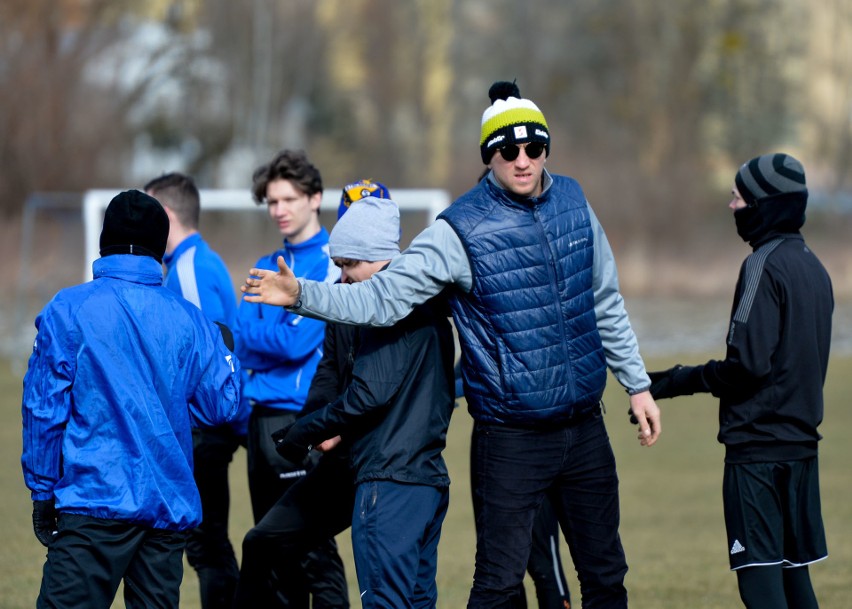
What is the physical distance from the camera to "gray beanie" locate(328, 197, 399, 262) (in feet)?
15.3

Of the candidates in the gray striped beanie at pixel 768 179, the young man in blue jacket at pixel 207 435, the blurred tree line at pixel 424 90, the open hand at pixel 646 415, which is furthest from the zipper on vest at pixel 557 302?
the blurred tree line at pixel 424 90

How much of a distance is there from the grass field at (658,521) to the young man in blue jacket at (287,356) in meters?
1.28

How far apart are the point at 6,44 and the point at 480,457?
1423 inches

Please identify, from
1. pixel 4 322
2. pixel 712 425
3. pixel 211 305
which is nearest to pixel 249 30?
pixel 4 322

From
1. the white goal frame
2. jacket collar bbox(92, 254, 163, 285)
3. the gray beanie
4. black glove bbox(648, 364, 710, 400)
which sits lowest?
black glove bbox(648, 364, 710, 400)

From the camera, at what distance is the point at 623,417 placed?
598 inches

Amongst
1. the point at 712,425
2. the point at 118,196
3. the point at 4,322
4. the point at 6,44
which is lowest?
the point at 712,425

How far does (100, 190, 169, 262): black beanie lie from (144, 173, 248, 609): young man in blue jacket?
5.05ft

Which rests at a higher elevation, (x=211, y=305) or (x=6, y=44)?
(x=6, y=44)

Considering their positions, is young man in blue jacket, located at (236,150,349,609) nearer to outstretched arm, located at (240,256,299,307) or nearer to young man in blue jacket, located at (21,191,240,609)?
young man in blue jacket, located at (21,191,240,609)

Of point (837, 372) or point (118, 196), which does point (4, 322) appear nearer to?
point (837, 372)

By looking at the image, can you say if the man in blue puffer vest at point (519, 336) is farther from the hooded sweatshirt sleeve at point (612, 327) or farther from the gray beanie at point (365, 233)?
the gray beanie at point (365, 233)

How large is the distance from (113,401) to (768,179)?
249 centimetres

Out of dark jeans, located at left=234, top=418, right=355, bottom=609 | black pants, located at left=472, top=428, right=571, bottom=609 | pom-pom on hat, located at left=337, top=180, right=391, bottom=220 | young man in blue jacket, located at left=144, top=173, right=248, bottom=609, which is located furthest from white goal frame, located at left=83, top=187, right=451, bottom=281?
dark jeans, located at left=234, top=418, right=355, bottom=609
